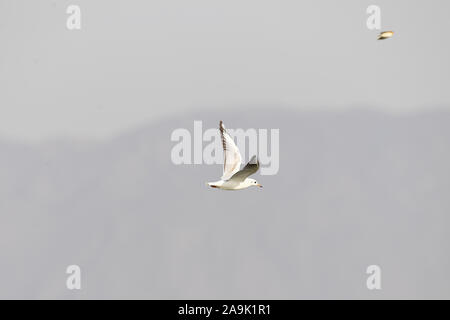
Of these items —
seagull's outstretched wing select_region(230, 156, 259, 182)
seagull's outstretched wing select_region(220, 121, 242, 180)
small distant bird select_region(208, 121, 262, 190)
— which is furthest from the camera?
seagull's outstretched wing select_region(220, 121, 242, 180)

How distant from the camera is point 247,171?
14.7m

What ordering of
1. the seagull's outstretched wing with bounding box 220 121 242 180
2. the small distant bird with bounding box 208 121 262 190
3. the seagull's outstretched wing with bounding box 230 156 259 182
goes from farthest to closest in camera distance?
the seagull's outstretched wing with bounding box 220 121 242 180 < the small distant bird with bounding box 208 121 262 190 < the seagull's outstretched wing with bounding box 230 156 259 182

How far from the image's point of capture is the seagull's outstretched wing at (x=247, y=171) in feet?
46.7

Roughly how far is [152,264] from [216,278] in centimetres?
629

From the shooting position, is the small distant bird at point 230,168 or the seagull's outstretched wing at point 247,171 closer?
the seagull's outstretched wing at point 247,171

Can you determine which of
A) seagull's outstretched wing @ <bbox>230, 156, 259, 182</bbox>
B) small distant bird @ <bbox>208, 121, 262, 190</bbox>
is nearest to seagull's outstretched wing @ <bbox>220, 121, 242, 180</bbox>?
small distant bird @ <bbox>208, 121, 262, 190</bbox>

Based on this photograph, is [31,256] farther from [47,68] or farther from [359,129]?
[359,129]

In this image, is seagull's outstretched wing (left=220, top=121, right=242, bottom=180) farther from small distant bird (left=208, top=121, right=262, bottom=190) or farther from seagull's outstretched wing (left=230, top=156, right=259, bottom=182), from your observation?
seagull's outstretched wing (left=230, top=156, right=259, bottom=182)

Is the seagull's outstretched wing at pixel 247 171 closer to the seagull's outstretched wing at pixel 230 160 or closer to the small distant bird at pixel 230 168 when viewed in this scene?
the small distant bird at pixel 230 168

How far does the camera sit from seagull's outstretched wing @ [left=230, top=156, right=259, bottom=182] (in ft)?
46.7

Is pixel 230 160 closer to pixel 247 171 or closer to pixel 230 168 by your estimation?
pixel 230 168

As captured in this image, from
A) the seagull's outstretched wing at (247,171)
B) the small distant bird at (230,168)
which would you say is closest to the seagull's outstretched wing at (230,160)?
the small distant bird at (230,168)

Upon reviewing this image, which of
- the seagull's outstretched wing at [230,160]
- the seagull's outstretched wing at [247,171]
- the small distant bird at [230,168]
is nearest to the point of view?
the seagull's outstretched wing at [247,171]
